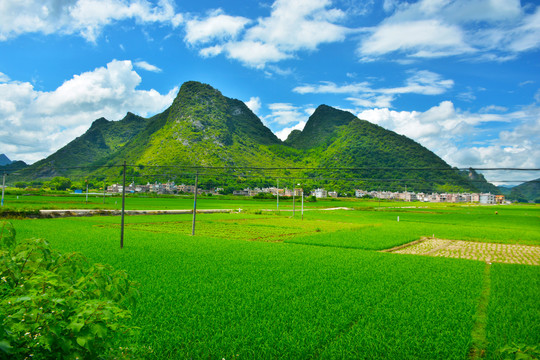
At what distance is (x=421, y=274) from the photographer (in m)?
9.88

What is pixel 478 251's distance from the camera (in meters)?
16.3

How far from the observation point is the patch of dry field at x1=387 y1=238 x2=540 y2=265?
1419 centimetres

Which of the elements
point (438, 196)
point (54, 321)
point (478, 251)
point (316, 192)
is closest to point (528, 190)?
point (478, 251)

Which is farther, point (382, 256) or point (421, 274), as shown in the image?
point (382, 256)

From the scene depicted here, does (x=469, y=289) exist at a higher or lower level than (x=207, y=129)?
lower

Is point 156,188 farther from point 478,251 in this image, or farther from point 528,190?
point 478,251

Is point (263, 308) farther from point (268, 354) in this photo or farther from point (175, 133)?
point (175, 133)

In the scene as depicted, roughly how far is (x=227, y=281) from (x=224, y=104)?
13287 centimetres

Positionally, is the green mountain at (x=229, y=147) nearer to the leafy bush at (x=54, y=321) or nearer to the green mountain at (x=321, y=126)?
the green mountain at (x=321, y=126)

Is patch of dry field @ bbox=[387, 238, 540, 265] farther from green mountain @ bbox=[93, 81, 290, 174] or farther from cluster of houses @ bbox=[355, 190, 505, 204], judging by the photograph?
green mountain @ bbox=[93, 81, 290, 174]

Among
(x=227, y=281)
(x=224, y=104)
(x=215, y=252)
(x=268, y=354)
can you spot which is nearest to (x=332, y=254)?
(x=215, y=252)

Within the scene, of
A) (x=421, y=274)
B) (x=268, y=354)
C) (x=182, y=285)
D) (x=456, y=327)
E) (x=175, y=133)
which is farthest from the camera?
(x=175, y=133)

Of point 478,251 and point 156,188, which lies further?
point 156,188

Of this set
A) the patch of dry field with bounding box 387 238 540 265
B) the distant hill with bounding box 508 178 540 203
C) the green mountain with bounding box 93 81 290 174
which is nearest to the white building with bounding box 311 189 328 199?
the green mountain with bounding box 93 81 290 174
